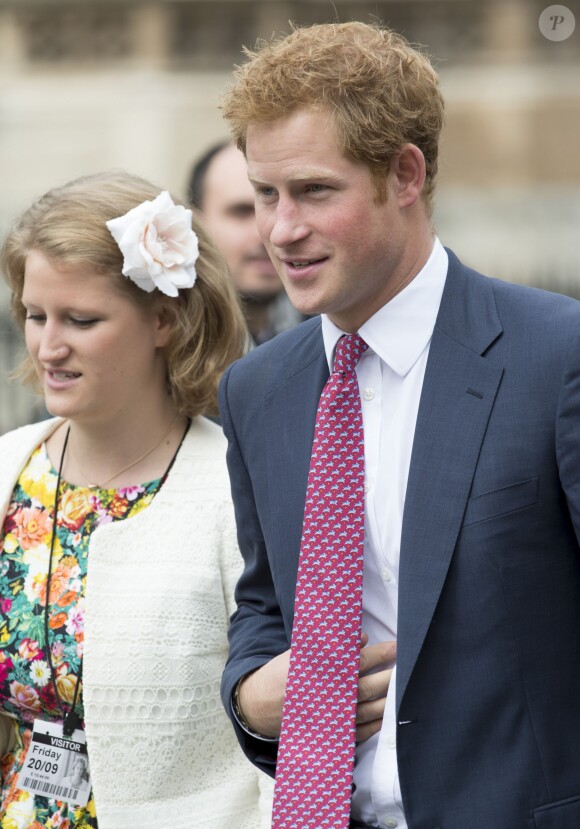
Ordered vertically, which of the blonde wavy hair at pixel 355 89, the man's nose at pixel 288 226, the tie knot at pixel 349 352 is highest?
the blonde wavy hair at pixel 355 89

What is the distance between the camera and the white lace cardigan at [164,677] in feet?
9.80

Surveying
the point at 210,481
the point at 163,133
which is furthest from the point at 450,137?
the point at 210,481

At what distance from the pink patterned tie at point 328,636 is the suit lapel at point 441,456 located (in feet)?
0.44

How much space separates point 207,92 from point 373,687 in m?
15.2

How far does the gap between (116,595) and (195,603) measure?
0.18 m

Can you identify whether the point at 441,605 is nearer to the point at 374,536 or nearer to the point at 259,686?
the point at 374,536

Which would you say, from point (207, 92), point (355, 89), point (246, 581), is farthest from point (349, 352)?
point (207, 92)

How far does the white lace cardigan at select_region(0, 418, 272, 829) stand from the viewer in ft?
9.80

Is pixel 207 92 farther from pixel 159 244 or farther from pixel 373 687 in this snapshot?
pixel 373 687

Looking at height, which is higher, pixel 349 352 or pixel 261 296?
pixel 349 352

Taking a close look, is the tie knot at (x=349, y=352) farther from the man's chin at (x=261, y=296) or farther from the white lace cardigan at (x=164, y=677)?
the man's chin at (x=261, y=296)

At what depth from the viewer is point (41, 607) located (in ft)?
10.3

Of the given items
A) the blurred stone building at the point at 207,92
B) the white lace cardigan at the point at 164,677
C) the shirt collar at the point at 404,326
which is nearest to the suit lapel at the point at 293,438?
the shirt collar at the point at 404,326
